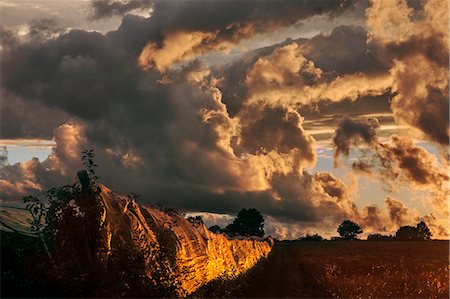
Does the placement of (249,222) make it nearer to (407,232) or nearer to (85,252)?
(407,232)

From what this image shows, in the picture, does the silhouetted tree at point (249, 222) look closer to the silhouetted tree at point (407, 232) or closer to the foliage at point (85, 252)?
the silhouetted tree at point (407, 232)

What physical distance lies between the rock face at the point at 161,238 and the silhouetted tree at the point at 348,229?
573ft

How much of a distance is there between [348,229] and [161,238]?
607 feet

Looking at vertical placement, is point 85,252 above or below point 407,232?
below

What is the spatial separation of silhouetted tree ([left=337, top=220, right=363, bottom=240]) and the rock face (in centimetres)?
17459

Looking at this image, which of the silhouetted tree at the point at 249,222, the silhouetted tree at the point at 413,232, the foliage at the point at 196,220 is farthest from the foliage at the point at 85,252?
the silhouetted tree at the point at 413,232

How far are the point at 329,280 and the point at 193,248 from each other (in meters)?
8.59

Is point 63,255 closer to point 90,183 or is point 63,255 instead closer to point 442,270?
point 90,183

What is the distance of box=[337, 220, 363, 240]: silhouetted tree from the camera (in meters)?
194

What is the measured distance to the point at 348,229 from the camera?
642 feet

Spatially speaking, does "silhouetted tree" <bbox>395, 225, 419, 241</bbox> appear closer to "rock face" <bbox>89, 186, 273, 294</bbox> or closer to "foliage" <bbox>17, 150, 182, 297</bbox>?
"rock face" <bbox>89, 186, 273, 294</bbox>

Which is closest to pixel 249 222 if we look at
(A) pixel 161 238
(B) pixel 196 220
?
(B) pixel 196 220

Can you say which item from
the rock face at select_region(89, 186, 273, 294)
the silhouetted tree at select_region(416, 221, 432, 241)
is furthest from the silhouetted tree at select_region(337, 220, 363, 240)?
the rock face at select_region(89, 186, 273, 294)

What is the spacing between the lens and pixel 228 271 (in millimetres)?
27875
